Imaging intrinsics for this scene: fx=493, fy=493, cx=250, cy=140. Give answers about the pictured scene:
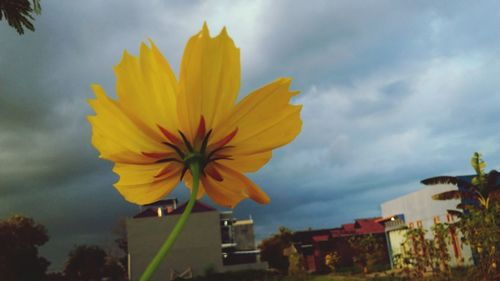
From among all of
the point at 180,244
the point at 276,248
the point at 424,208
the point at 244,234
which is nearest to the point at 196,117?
the point at 424,208

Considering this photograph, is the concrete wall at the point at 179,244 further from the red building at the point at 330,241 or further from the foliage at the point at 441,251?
the foliage at the point at 441,251

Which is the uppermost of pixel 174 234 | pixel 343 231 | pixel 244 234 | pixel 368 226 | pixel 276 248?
pixel 244 234

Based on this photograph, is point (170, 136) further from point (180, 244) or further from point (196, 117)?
point (180, 244)

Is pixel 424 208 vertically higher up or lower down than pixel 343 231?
higher up

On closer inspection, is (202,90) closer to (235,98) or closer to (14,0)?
(235,98)

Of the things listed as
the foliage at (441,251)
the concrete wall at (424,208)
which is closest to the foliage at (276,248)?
the concrete wall at (424,208)

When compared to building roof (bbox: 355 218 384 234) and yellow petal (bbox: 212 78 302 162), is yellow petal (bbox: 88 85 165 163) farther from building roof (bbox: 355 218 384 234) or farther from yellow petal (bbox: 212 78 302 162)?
building roof (bbox: 355 218 384 234)

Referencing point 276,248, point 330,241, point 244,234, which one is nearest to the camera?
point 330,241

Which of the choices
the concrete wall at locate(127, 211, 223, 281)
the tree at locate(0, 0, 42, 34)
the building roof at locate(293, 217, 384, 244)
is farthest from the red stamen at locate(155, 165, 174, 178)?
the building roof at locate(293, 217, 384, 244)
